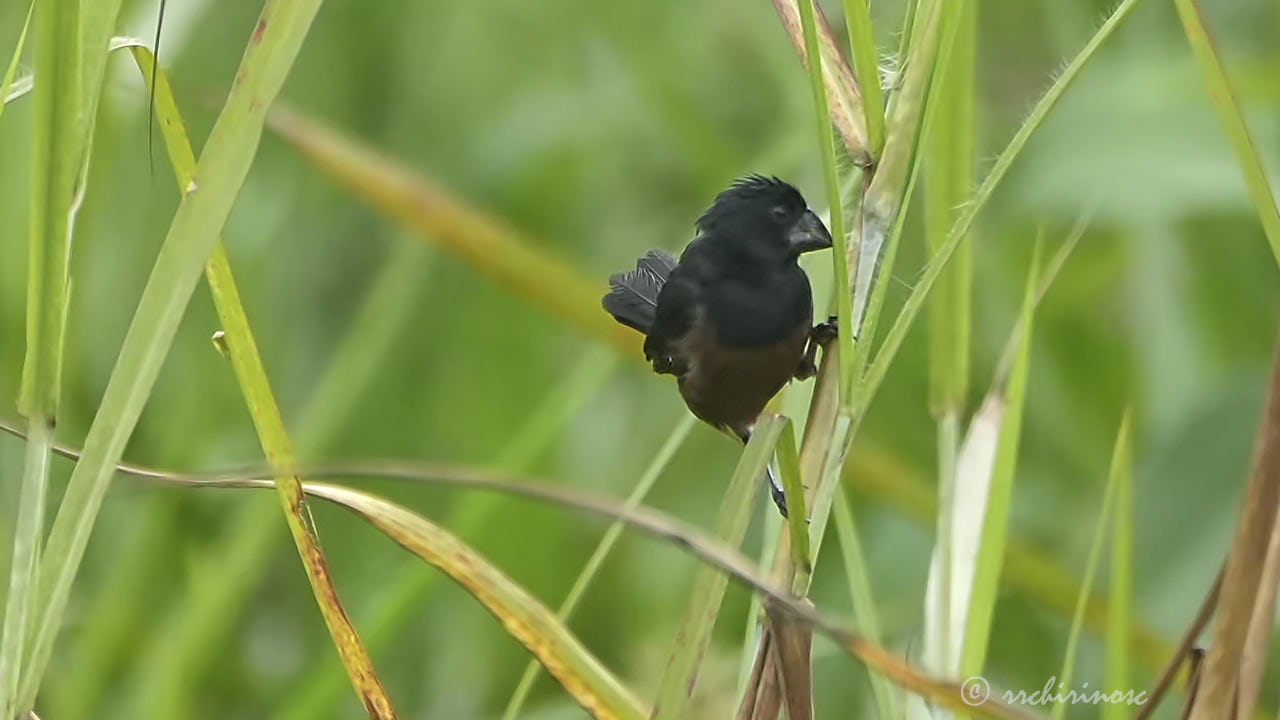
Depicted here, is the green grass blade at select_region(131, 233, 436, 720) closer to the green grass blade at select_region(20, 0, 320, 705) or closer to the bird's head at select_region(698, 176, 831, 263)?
the bird's head at select_region(698, 176, 831, 263)

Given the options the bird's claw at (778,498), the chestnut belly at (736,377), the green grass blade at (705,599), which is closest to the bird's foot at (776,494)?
the bird's claw at (778,498)

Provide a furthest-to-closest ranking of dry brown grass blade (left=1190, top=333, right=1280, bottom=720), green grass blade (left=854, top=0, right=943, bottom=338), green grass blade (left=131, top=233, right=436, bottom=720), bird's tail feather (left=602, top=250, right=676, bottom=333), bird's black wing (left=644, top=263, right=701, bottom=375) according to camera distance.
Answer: bird's tail feather (left=602, top=250, right=676, bottom=333) → green grass blade (left=131, top=233, right=436, bottom=720) → bird's black wing (left=644, top=263, right=701, bottom=375) → green grass blade (left=854, top=0, right=943, bottom=338) → dry brown grass blade (left=1190, top=333, right=1280, bottom=720)

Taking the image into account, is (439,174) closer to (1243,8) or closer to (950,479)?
(1243,8)

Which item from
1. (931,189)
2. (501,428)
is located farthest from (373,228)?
(931,189)

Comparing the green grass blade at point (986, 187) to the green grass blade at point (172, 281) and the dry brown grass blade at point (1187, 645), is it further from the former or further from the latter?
the green grass blade at point (172, 281)

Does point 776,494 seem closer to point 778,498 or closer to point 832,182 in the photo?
point 778,498

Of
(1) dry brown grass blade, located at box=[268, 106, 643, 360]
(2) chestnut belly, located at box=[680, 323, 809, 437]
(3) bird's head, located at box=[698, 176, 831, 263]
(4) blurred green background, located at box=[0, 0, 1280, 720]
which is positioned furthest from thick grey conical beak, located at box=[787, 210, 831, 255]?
(1) dry brown grass blade, located at box=[268, 106, 643, 360]
